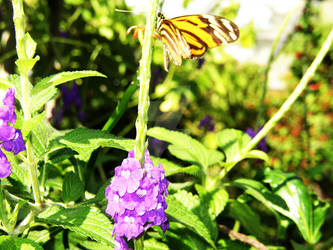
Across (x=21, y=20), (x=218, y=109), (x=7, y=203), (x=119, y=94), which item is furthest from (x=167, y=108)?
(x=21, y=20)

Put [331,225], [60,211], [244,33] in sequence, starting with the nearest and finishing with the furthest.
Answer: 1. [60,211]
2. [331,225]
3. [244,33]

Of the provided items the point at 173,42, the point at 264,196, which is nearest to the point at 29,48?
the point at 173,42

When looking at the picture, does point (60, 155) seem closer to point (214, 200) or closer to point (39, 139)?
point (39, 139)

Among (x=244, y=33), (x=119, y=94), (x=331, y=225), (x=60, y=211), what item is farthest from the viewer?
(x=244, y=33)

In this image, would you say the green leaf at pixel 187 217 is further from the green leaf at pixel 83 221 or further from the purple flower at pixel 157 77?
the purple flower at pixel 157 77

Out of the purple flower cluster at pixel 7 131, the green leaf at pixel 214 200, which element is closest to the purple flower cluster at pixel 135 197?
the purple flower cluster at pixel 7 131

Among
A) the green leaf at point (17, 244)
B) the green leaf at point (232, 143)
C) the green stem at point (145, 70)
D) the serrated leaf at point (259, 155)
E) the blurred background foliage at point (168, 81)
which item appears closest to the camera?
the green stem at point (145, 70)

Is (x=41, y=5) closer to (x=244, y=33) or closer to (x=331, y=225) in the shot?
(x=244, y=33)
